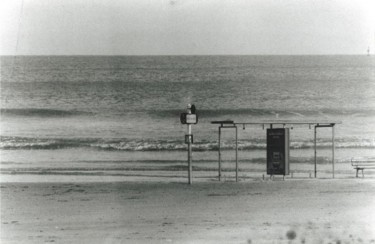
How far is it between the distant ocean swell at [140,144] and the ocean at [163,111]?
59 mm

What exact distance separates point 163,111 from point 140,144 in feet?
73.4

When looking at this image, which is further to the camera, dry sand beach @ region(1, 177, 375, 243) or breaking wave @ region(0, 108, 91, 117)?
breaking wave @ region(0, 108, 91, 117)

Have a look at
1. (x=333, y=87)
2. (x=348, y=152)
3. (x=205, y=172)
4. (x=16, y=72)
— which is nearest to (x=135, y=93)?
(x=333, y=87)

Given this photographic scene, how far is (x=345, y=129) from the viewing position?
51.5 meters

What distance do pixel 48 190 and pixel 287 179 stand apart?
7.11 m

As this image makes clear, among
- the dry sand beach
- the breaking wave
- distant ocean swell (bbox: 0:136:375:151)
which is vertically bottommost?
the dry sand beach

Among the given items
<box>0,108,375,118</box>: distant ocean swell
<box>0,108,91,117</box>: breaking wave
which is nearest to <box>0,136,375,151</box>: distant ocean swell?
<box>0,108,91,117</box>: breaking wave

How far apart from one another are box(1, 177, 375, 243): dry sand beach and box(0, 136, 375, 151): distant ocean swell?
17.9 meters

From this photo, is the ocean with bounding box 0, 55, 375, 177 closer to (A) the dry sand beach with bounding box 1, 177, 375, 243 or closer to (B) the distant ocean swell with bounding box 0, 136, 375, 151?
(B) the distant ocean swell with bounding box 0, 136, 375, 151

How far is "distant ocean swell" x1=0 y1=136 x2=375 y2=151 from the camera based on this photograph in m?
40.4

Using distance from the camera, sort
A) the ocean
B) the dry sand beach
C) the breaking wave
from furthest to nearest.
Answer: the breaking wave, the ocean, the dry sand beach

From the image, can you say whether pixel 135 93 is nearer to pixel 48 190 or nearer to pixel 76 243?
pixel 48 190

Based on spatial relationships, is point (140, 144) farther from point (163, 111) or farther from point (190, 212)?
point (190, 212)

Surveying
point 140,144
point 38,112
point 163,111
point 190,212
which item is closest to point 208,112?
point 163,111
